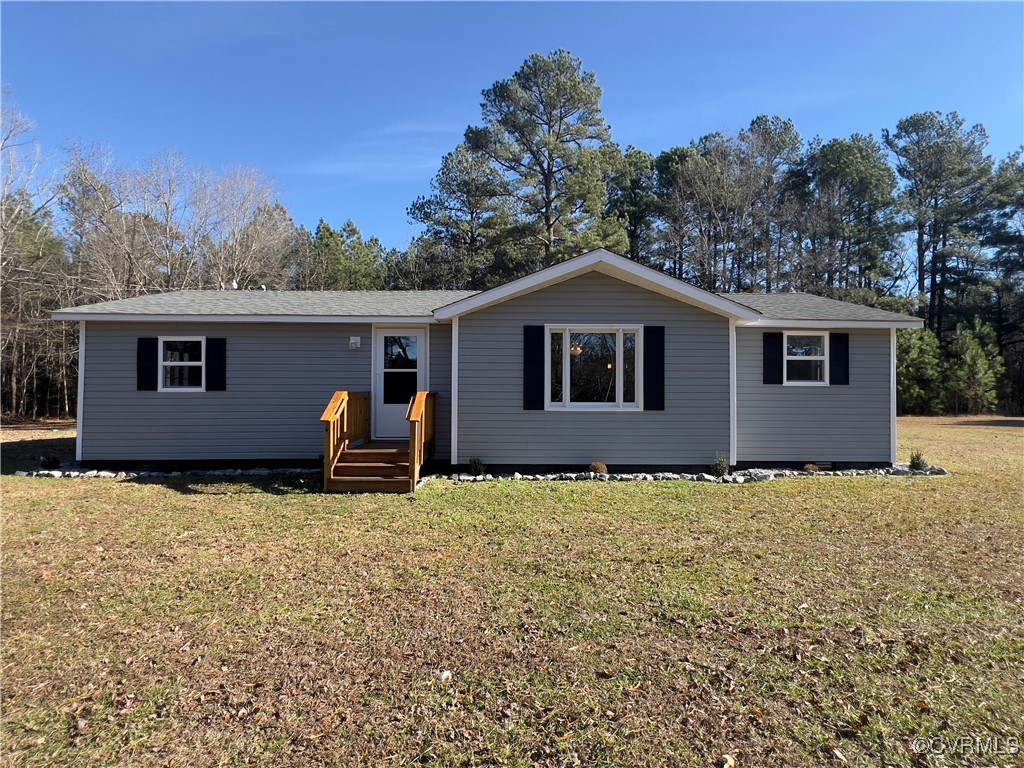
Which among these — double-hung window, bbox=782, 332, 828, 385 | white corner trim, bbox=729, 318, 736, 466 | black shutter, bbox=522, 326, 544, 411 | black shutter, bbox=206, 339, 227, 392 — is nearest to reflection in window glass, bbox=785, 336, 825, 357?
double-hung window, bbox=782, 332, 828, 385

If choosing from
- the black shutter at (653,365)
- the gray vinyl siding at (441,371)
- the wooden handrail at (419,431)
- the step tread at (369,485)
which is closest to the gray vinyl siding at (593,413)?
the black shutter at (653,365)

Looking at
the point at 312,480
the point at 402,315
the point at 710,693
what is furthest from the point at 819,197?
the point at 710,693

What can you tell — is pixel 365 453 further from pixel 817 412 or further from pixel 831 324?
pixel 831 324

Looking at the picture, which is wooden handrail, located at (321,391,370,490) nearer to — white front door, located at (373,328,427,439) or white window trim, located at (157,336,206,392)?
white front door, located at (373,328,427,439)

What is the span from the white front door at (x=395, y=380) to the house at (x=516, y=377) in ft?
0.09

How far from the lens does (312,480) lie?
858 cm

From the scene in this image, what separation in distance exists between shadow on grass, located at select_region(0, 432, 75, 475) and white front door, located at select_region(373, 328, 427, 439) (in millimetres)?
5790

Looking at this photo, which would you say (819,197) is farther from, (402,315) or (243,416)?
(243,416)

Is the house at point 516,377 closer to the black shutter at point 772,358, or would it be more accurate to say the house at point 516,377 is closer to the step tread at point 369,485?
the black shutter at point 772,358

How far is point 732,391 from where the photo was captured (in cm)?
902

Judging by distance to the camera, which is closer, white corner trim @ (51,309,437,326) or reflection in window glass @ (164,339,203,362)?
white corner trim @ (51,309,437,326)

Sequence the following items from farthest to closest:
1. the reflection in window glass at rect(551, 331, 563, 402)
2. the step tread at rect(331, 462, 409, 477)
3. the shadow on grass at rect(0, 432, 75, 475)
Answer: the shadow on grass at rect(0, 432, 75, 475) → the reflection in window glass at rect(551, 331, 563, 402) → the step tread at rect(331, 462, 409, 477)

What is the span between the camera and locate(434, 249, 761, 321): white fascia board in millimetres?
8711

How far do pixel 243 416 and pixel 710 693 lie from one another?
9.07 m
